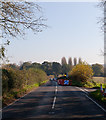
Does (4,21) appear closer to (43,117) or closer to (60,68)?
(43,117)

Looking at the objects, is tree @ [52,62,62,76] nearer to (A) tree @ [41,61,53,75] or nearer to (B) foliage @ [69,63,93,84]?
(A) tree @ [41,61,53,75]

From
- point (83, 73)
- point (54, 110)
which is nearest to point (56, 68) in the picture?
point (83, 73)

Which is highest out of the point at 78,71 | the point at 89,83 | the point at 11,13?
the point at 11,13

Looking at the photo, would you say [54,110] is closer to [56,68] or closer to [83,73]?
[83,73]

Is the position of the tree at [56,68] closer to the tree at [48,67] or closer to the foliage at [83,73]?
the tree at [48,67]

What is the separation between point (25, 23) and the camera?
1045 cm

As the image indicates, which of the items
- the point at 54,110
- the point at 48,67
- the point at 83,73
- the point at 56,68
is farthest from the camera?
the point at 48,67

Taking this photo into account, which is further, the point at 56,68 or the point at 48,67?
the point at 48,67

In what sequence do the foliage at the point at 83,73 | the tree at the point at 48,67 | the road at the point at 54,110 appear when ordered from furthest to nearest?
the tree at the point at 48,67 → the foliage at the point at 83,73 → the road at the point at 54,110

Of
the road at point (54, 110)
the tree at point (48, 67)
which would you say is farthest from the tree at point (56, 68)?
the road at point (54, 110)

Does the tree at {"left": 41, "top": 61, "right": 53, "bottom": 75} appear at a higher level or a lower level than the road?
higher

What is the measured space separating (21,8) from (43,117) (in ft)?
20.2

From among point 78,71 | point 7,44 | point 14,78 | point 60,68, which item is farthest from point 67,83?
point 60,68

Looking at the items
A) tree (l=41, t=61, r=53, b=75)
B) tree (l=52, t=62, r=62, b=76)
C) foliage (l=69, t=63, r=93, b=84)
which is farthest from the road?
tree (l=41, t=61, r=53, b=75)
